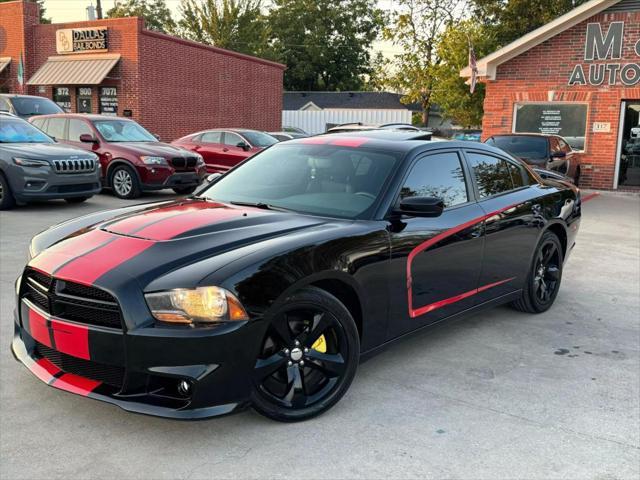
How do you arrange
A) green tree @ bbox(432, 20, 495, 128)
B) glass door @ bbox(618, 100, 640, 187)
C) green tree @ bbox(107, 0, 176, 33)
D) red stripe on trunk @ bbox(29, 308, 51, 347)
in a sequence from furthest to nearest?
1. green tree @ bbox(107, 0, 176, 33)
2. green tree @ bbox(432, 20, 495, 128)
3. glass door @ bbox(618, 100, 640, 187)
4. red stripe on trunk @ bbox(29, 308, 51, 347)

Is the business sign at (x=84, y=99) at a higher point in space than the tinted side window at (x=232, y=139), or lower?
higher

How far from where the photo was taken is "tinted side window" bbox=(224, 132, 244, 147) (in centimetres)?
1609

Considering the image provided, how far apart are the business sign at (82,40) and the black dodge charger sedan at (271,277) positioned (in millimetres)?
21877

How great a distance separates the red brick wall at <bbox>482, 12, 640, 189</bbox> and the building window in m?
0.21

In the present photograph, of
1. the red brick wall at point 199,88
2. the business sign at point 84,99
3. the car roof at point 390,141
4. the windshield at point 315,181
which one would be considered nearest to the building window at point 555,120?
the red brick wall at point 199,88

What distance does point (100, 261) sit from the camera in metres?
3.20

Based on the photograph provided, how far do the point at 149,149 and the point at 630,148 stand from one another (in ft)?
42.5

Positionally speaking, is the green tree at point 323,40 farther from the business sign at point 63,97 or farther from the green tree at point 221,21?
the business sign at point 63,97

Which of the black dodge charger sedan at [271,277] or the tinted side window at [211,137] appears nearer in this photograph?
the black dodge charger sedan at [271,277]

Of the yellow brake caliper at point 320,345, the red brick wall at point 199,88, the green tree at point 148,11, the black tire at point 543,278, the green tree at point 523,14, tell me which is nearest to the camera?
the yellow brake caliper at point 320,345

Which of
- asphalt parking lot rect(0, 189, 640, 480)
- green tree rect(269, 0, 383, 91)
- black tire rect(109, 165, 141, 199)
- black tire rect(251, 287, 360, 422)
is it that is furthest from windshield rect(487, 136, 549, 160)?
green tree rect(269, 0, 383, 91)

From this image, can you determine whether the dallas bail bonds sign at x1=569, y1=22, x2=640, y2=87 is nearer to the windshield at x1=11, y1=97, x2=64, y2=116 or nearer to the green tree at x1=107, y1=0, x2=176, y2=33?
the windshield at x1=11, y1=97, x2=64, y2=116

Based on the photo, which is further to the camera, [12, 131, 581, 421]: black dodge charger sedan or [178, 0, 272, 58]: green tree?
[178, 0, 272, 58]: green tree

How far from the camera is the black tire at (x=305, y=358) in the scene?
324cm
